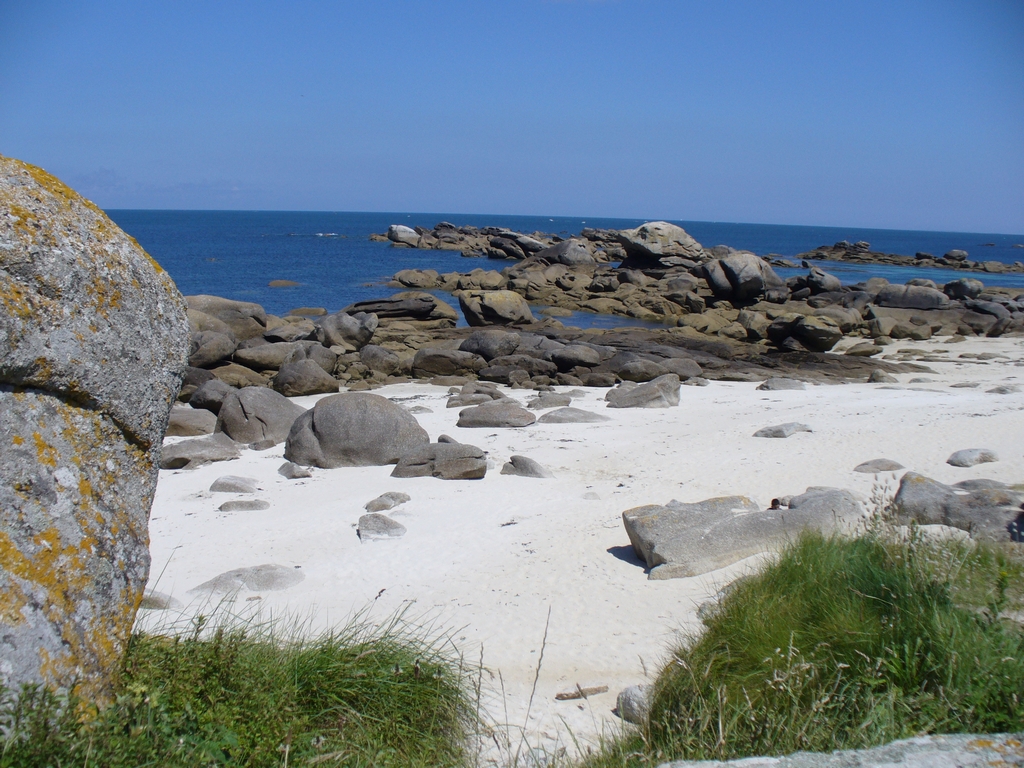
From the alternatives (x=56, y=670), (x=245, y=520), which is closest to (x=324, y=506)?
(x=245, y=520)

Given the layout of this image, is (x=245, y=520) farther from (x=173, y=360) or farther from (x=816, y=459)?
(x=816, y=459)

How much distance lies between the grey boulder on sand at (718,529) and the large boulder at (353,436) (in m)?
4.45

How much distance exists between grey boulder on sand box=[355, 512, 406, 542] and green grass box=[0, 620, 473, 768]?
3.36m

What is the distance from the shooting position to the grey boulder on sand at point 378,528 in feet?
25.5

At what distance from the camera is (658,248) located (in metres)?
48.5

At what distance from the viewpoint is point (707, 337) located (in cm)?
2692

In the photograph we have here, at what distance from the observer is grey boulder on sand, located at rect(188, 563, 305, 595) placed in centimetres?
638

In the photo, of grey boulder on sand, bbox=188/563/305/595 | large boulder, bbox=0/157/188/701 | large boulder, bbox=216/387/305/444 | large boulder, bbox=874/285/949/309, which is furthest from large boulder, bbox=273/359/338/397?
large boulder, bbox=874/285/949/309

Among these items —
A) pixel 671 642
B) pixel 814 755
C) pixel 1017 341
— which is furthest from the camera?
pixel 1017 341

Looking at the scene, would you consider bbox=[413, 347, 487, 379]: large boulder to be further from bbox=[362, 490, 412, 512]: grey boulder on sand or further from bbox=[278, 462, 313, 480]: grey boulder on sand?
bbox=[362, 490, 412, 512]: grey boulder on sand

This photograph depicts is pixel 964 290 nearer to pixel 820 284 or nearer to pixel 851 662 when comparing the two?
→ pixel 820 284

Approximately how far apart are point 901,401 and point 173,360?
13.7 meters

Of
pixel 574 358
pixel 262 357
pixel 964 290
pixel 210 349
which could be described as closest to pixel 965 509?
pixel 574 358

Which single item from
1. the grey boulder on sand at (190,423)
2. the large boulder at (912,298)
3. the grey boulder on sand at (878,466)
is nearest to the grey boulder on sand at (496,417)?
the grey boulder on sand at (190,423)
